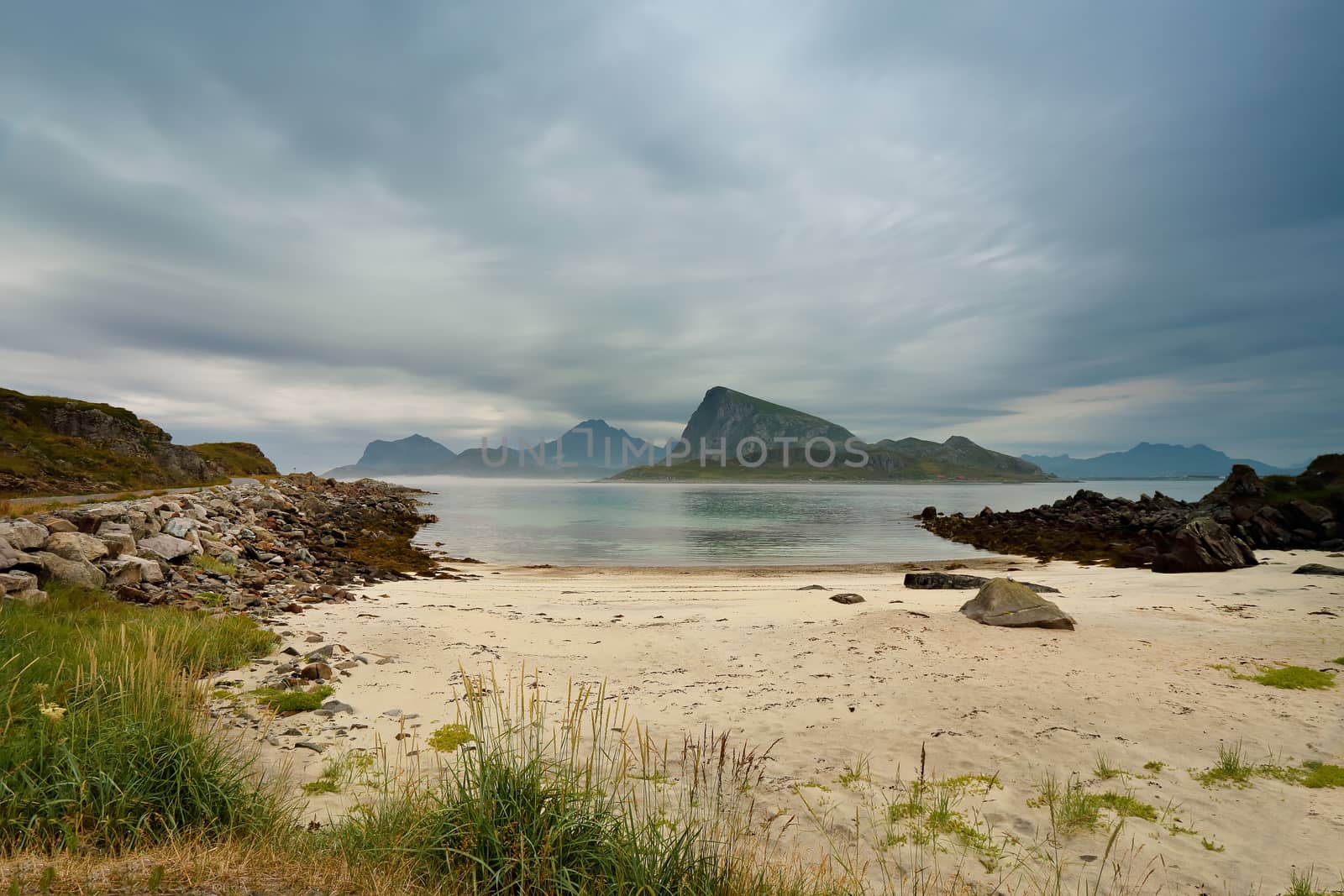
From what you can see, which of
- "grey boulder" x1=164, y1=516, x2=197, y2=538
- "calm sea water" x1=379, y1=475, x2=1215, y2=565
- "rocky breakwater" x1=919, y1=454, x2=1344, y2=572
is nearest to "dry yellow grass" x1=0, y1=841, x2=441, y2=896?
"grey boulder" x1=164, y1=516, x2=197, y2=538

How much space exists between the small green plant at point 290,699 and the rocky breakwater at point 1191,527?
29.1 m

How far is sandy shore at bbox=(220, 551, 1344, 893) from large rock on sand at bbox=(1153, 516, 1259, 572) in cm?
555

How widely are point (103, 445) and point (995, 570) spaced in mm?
58897

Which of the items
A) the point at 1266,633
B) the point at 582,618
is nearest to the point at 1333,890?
the point at 1266,633

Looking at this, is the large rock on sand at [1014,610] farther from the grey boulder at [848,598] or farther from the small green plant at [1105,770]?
the small green plant at [1105,770]

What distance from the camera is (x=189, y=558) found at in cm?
1599

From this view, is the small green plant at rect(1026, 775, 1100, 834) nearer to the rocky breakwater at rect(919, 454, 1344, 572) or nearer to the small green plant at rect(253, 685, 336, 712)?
the small green plant at rect(253, 685, 336, 712)

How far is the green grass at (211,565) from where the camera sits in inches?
612

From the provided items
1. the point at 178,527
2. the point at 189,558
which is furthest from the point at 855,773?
the point at 178,527

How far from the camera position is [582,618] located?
53.7 feet

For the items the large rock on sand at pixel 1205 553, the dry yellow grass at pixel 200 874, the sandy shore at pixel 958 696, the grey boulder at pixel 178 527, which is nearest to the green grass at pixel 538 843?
the dry yellow grass at pixel 200 874

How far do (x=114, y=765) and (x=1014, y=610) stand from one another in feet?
47.7

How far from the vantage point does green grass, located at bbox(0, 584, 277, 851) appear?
4211mm

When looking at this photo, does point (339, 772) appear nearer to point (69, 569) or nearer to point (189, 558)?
point (69, 569)
